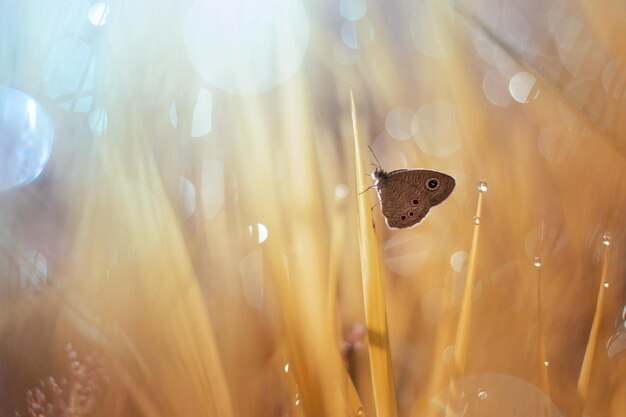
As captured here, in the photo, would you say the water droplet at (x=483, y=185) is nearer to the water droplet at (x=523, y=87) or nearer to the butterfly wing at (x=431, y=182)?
the butterfly wing at (x=431, y=182)

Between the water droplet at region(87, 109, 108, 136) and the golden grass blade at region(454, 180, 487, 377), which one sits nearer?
the golden grass blade at region(454, 180, 487, 377)

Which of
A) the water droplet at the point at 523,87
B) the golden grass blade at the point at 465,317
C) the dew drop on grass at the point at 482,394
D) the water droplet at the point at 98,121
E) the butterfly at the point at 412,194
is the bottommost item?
the dew drop on grass at the point at 482,394

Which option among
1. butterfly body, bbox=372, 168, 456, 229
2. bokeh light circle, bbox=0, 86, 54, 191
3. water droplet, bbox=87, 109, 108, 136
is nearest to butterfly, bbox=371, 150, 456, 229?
butterfly body, bbox=372, 168, 456, 229

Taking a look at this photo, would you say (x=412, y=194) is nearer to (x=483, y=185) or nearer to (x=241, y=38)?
(x=483, y=185)

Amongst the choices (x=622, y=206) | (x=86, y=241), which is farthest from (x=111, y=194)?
(x=622, y=206)

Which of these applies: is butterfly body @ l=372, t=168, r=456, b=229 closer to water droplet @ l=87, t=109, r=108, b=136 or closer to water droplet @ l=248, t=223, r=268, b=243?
water droplet @ l=248, t=223, r=268, b=243

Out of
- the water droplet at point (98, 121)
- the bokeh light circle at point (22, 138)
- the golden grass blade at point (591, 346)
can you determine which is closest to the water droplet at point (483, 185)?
the golden grass blade at point (591, 346)

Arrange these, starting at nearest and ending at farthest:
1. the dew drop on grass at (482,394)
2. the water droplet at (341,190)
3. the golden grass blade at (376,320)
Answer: the golden grass blade at (376,320), the dew drop on grass at (482,394), the water droplet at (341,190)
